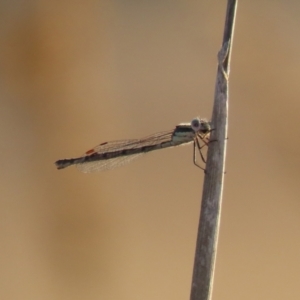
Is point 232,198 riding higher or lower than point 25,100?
lower

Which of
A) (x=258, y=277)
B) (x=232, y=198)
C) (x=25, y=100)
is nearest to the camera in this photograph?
(x=258, y=277)

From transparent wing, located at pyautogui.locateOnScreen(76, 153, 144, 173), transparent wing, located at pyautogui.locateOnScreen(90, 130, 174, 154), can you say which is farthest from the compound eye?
transparent wing, located at pyautogui.locateOnScreen(76, 153, 144, 173)

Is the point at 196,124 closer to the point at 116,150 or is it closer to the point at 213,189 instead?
the point at 213,189

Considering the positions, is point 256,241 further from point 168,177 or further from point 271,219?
point 168,177

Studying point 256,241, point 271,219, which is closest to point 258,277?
point 256,241

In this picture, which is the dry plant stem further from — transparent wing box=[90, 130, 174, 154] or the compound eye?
transparent wing box=[90, 130, 174, 154]

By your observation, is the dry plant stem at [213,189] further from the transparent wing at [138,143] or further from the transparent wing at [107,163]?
the transparent wing at [107,163]

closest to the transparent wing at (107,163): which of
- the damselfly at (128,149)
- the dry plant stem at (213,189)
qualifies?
the damselfly at (128,149)

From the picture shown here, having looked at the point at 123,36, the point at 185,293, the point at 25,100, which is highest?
the point at 123,36

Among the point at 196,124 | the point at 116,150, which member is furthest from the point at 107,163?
the point at 196,124
